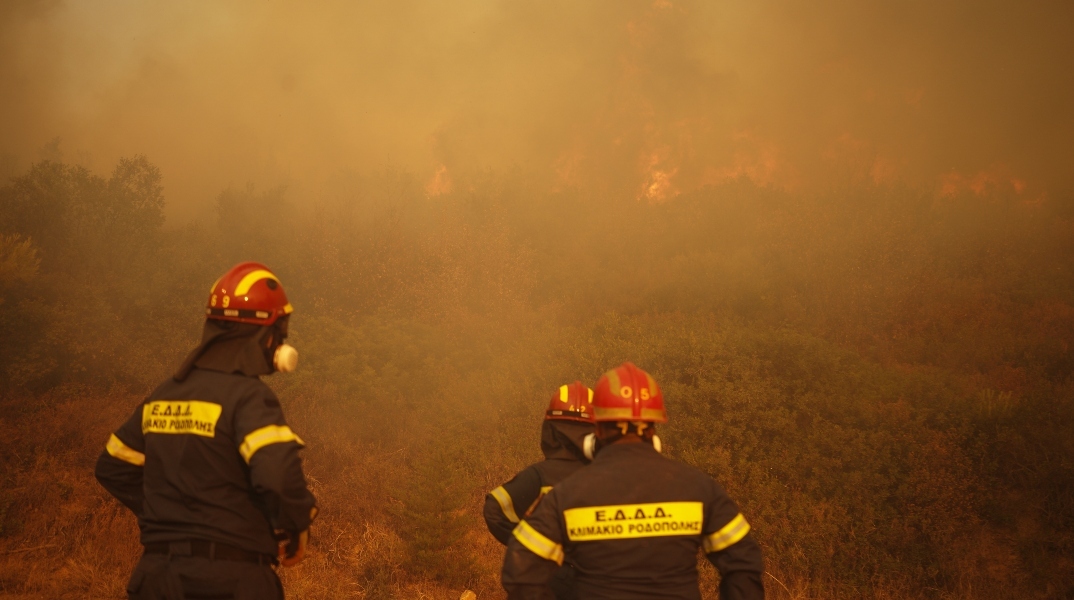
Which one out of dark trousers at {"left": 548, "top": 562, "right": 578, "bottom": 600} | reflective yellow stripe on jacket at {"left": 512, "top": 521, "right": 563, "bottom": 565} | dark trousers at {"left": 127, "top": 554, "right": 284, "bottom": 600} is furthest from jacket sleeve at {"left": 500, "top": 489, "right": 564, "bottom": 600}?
dark trousers at {"left": 127, "top": 554, "right": 284, "bottom": 600}

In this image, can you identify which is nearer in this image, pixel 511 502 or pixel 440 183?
pixel 511 502

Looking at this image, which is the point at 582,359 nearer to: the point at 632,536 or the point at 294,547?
the point at 294,547

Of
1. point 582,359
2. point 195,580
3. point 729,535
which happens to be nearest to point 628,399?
point 729,535

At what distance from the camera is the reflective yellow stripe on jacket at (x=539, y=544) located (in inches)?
101

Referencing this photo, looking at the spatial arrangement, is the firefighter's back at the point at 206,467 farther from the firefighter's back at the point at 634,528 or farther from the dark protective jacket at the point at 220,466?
the firefighter's back at the point at 634,528

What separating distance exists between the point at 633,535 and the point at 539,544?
372 mm

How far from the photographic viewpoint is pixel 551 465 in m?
4.05

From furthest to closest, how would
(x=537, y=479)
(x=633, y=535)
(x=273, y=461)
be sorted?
(x=537, y=479) → (x=273, y=461) → (x=633, y=535)

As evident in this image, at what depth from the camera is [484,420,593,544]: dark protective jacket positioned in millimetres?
3975

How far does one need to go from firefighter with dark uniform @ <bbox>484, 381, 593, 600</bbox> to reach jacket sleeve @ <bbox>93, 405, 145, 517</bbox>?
1849 mm

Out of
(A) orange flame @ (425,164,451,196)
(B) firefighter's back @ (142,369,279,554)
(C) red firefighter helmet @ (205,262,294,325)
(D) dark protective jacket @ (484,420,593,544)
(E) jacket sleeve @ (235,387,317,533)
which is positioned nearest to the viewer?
(E) jacket sleeve @ (235,387,317,533)

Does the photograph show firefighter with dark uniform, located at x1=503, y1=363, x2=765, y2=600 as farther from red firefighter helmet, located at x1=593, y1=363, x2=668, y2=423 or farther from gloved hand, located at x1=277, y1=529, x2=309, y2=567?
gloved hand, located at x1=277, y1=529, x2=309, y2=567

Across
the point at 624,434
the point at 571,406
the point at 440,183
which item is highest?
the point at 440,183

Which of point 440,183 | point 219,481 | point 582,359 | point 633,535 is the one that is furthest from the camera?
point 440,183
